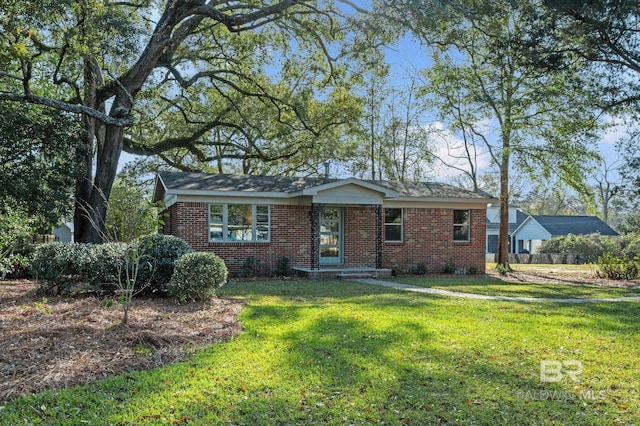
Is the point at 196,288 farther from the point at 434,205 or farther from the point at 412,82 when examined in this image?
the point at 412,82

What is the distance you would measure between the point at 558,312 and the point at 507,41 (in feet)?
22.9

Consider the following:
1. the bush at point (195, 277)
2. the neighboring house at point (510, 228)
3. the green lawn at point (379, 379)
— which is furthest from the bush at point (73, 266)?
the neighboring house at point (510, 228)

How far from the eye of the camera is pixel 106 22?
1256 centimetres

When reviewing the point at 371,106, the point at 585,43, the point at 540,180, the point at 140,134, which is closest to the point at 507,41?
the point at 585,43

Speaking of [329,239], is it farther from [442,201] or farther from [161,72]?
[161,72]

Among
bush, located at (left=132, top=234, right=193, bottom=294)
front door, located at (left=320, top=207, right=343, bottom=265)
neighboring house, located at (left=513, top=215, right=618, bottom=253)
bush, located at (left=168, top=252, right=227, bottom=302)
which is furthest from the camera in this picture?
neighboring house, located at (left=513, top=215, right=618, bottom=253)

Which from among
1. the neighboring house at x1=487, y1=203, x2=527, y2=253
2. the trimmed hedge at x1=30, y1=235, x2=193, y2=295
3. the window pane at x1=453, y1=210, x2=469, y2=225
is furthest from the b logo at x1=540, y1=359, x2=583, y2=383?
the neighboring house at x1=487, y1=203, x2=527, y2=253

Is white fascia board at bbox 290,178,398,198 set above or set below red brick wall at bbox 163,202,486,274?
above

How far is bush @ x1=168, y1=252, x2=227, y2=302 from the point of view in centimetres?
913

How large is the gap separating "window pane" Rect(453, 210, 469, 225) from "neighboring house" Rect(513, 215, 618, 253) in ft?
76.0

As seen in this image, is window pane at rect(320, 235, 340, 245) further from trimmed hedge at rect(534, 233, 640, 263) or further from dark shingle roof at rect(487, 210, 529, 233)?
dark shingle roof at rect(487, 210, 529, 233)

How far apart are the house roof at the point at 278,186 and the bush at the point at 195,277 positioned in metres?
6.60

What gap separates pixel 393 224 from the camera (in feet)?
60.7

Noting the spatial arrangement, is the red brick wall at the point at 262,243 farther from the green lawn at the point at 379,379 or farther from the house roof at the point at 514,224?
the house roof at the point at 514,224
